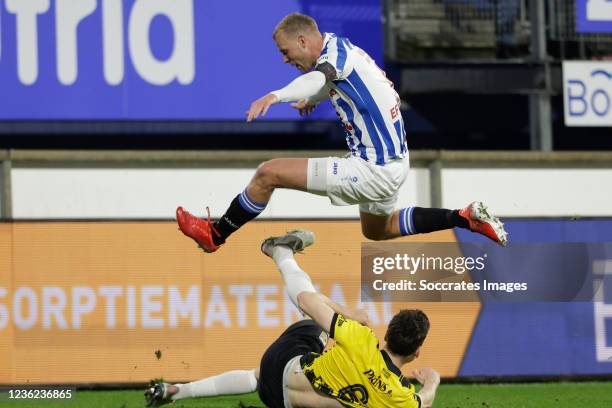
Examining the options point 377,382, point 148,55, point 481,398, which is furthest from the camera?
point 148,55

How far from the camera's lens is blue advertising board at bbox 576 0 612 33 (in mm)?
15125

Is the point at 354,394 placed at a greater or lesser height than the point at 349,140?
lesser

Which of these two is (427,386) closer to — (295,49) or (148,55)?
(295,49)

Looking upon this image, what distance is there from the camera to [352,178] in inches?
308

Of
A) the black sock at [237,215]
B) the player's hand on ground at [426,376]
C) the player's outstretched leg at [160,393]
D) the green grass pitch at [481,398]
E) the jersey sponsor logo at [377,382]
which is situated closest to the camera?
the jersey sponsor logo at [377,382]

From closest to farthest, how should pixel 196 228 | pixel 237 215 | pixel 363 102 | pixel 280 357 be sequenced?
1. pixel 280 357
2. pixel 363 102
3. pixel 237 215
4. pixel 196 228

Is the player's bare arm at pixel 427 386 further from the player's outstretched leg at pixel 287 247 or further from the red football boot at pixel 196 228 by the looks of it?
the red football boot at pixel 196 228

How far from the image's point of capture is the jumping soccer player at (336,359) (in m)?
7.20

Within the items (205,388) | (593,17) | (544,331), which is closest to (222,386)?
(205,388)

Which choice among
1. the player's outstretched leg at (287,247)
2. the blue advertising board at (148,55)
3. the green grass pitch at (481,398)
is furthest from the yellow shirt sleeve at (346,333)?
the blue advertising board at (148,55)

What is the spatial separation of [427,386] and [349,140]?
166 cm

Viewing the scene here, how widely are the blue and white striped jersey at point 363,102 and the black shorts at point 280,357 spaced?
1176 millimetres

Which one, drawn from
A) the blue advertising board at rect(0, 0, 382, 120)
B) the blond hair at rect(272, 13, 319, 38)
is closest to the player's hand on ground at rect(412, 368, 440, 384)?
the blond hair at rect(272, 13, 319, 38)

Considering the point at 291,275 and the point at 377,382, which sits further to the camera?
the point at 291,275
